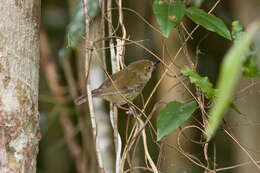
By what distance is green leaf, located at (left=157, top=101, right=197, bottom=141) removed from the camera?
4.01ft

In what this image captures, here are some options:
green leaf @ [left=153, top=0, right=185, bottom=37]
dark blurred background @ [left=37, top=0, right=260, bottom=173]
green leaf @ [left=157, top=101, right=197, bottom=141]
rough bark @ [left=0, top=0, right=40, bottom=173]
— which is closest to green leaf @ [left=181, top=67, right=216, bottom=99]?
green leaf @ [left=157, top=101, right=197, bottom=141]

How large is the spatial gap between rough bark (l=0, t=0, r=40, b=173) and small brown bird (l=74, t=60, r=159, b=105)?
794mm

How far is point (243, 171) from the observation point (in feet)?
9.85

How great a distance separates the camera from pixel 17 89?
131cm

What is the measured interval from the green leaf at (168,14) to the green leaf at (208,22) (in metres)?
0.08

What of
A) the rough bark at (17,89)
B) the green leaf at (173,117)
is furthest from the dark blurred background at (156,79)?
the rough bark at (17,89)

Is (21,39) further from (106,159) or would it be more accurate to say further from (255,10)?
(255,10)

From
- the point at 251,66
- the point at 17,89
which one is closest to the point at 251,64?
the point at 251,66

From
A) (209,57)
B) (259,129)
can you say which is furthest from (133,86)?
(209,57)

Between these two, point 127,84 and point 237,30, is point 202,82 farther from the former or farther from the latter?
point 127,84

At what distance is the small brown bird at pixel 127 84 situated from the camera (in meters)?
2.19

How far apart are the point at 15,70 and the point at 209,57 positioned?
294cm

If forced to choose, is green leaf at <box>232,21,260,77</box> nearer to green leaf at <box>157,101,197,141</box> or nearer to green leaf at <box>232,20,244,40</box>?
green leaf at <box>232,20,244,40</box>

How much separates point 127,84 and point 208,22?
1.07m
